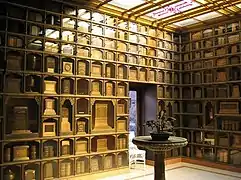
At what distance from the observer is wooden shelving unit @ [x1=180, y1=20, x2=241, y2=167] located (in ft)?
18.8

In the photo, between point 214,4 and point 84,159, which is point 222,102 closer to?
point 214,4

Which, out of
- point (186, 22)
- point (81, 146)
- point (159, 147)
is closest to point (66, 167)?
point (81, 146)

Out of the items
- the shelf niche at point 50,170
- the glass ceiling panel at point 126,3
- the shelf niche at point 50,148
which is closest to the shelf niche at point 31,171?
the shelf niche at point 50,170

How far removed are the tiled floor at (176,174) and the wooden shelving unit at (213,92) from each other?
49cm

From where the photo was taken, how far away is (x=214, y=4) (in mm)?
5055

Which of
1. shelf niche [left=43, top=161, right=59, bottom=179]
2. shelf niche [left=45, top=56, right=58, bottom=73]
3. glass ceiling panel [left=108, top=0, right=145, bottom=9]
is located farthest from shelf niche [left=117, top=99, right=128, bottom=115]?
glass ceiling panel [left=108, top=0, right=145, bottom=9]

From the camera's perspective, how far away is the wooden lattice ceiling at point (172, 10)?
5035 mm

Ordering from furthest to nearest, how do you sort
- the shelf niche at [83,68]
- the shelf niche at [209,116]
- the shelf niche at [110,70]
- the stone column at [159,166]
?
the shelf niche at [209,116]
the shelf niche at [110,70]
the shelf niche at [83,68]
the stone column at [159,166]

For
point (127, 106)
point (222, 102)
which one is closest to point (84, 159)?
point (127, 106)

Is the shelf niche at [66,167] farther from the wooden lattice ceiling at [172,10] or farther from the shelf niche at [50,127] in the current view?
the wooden lattice ceiling at [172,10]

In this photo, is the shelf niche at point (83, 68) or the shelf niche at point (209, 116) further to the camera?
the shelf niche at point (209, 116)

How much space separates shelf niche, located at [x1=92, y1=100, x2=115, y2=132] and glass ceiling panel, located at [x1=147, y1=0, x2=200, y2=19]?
7.12 feet

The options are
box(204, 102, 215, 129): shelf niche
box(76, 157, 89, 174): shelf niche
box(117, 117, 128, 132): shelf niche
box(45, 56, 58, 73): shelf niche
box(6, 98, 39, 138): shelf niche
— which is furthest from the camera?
box(204, 102, 215, 129): shelf niche

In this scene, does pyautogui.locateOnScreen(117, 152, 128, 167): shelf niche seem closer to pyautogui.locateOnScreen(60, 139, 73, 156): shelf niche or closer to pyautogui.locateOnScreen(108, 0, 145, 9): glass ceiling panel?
pyautogui.locateOnScreen(60, 139, 73, 156): shelf niche
